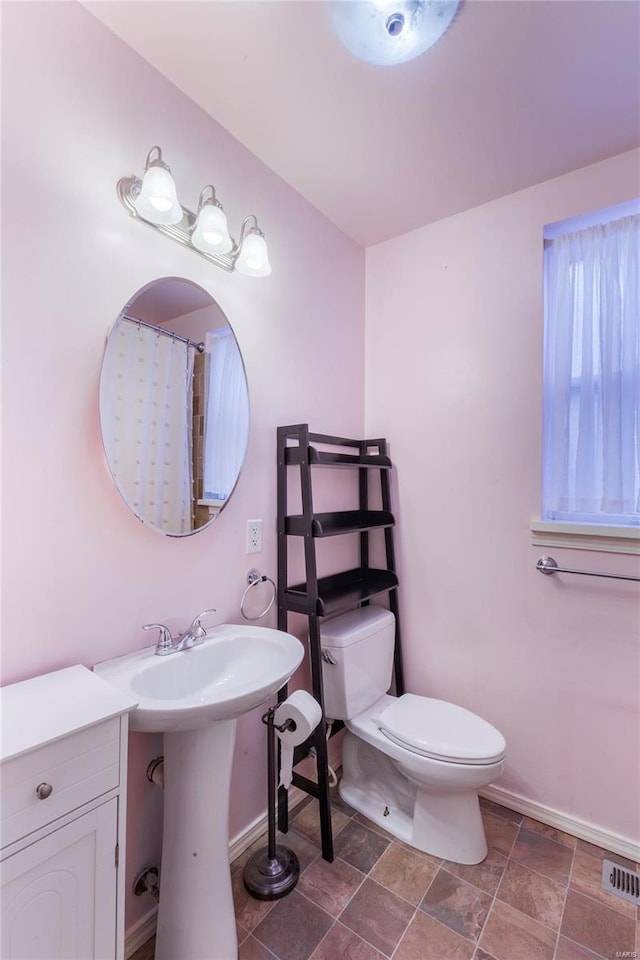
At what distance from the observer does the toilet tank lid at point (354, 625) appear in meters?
1.65

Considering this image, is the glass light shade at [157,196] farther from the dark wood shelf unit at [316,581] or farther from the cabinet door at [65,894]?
the cabinet door at [65,894]

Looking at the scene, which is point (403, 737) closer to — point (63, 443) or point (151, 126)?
point (63, 443)

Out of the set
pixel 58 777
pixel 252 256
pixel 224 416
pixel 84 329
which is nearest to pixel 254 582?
pixel 224 416

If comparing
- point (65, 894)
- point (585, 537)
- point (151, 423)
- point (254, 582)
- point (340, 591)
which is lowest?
point (65, 894)

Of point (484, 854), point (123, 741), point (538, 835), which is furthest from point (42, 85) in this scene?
point (538, 835)

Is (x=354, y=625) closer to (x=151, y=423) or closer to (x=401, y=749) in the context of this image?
(x=401, y=749)

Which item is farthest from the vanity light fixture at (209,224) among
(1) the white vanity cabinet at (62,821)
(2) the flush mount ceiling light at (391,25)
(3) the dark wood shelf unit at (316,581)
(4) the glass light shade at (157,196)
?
(1) the white vanity cabinet at (62,821)

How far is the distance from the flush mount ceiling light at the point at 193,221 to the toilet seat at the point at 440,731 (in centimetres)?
168

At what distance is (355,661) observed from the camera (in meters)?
1.68

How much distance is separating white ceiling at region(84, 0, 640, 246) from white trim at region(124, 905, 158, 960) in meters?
2.42

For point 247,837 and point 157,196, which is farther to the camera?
point 247,837

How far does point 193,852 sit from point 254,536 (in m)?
0.89

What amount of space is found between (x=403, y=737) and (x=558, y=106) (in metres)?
2.14

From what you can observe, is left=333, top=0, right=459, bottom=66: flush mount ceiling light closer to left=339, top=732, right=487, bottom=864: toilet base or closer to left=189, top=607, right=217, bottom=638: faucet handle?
left=189, top=607, right=217, bottom=638: faucet handle
